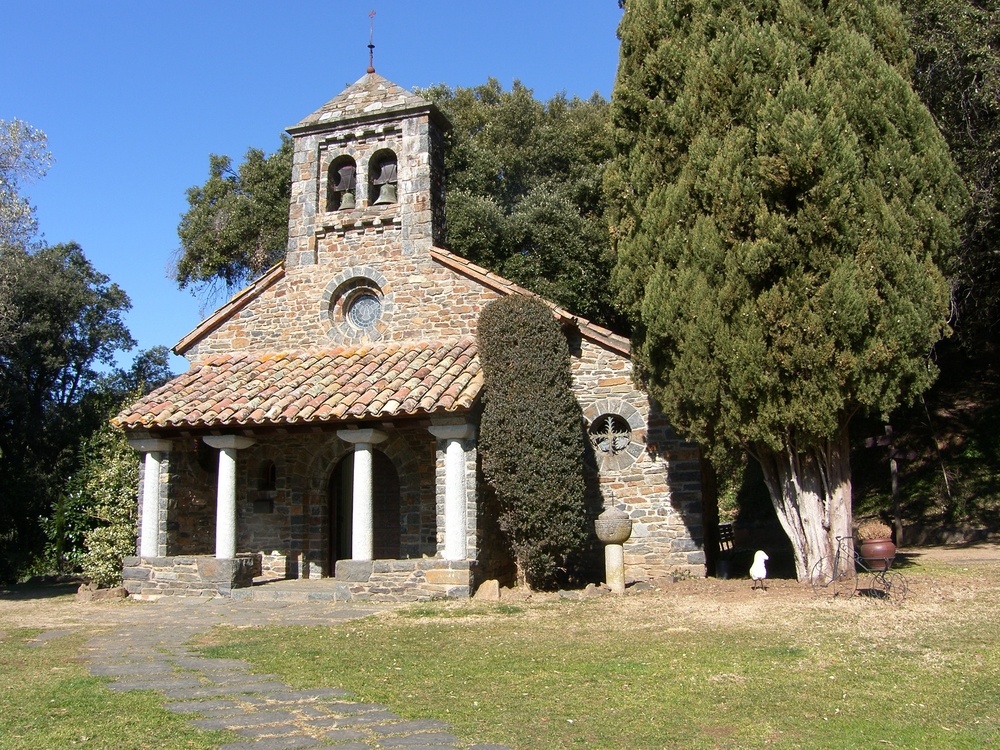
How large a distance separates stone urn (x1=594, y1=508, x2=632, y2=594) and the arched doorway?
390 centimetres

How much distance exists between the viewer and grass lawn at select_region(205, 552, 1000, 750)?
5.58m

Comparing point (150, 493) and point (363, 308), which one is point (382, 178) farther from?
point (150, 493)

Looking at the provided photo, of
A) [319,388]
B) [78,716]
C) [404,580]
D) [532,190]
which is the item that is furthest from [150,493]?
[532,190]

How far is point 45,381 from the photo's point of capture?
20906 millimetres

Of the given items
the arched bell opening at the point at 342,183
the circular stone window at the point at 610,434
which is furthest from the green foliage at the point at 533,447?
the arched bell opening at the point at 342,183

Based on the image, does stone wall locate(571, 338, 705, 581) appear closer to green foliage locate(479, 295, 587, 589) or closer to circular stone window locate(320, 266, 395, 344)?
green foliage locate(479, 295, 587, 589)

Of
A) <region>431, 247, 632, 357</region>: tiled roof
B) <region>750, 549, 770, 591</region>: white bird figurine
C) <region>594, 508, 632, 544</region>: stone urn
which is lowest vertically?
<region>750, 549, 770, 591</region>: white bird figurine

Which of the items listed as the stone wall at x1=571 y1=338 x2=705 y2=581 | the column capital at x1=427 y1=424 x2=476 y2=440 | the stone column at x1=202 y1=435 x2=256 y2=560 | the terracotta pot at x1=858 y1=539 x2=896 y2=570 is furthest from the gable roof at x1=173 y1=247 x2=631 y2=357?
the terracotta pot at x1=858 y1=539 x2=896 y2=570

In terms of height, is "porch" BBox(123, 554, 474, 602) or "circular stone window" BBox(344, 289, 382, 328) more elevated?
"circular stone window" BBox(344, 289, 382, 328)

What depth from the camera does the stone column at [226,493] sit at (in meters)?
13.7

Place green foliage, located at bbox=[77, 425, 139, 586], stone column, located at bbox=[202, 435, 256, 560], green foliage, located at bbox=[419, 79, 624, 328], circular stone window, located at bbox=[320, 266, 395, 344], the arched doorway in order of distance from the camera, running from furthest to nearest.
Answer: green foliage, located at bbox=[419, 79, 624, 328] < circular stone window, located at bbox=[320, 266, 395, 344] < the arched doorway < green foliage, located at bbox=[77, 425, 139, 586] < stone column, located at bbox=[202, 435, 256, 560]

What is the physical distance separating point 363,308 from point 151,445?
4.51 metres

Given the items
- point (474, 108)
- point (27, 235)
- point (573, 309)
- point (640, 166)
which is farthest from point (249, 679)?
point (474, 108)

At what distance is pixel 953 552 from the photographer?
49.7ft
